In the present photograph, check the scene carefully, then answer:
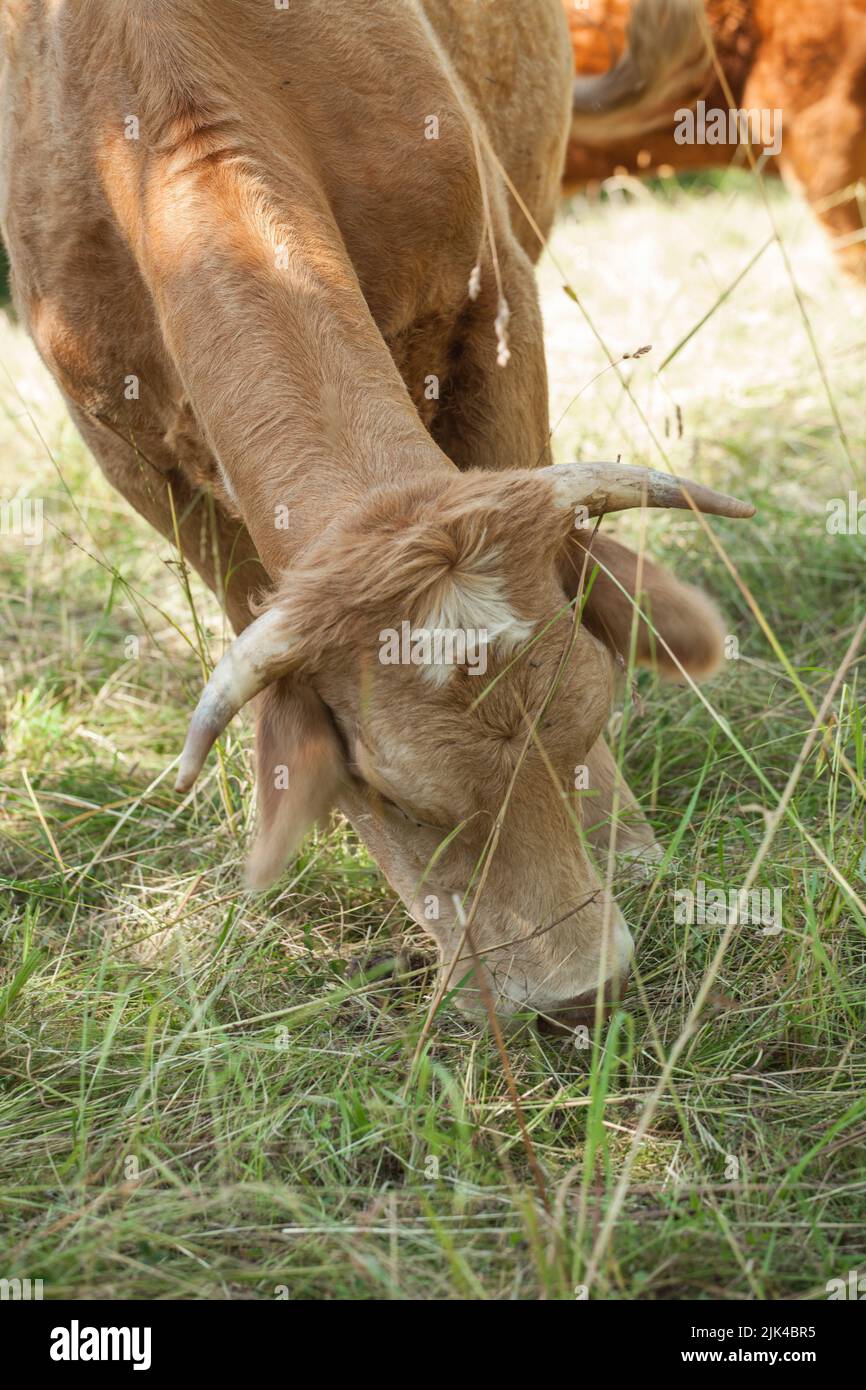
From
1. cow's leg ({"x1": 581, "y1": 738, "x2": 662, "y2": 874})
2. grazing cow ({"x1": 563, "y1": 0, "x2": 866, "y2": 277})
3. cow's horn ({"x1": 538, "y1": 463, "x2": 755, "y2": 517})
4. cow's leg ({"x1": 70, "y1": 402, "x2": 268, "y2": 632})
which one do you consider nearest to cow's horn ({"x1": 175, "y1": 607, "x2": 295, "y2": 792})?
cow's horn ({"x1": 538, "y1": 463, "x2": 755, "y2": 517})

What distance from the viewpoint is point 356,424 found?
3156mm

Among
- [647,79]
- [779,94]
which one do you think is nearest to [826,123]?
[779,94]

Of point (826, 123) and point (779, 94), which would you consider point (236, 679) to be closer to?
point (826, 123)

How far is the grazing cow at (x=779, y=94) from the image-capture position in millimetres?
8227

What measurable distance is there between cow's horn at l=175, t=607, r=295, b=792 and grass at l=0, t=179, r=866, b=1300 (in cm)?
74

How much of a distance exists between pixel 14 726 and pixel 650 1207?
3373 mm

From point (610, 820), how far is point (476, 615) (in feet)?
3.34

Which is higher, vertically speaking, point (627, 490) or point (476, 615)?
point (627, 490)

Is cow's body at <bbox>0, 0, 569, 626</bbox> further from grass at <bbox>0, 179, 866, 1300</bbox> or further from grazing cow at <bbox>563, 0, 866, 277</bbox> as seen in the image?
grazing cow at <bbox>563, 0, 866, 277</bbox>

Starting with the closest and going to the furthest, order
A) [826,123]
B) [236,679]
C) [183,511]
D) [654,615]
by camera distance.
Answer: [236,679]
[654,615]
[183,511]
[826,123]

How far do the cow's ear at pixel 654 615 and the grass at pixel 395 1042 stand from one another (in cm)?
31

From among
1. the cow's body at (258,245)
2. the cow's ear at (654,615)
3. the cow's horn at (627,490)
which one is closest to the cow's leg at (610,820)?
the cow's ear at (654,615)

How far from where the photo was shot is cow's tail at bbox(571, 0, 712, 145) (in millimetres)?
6852
